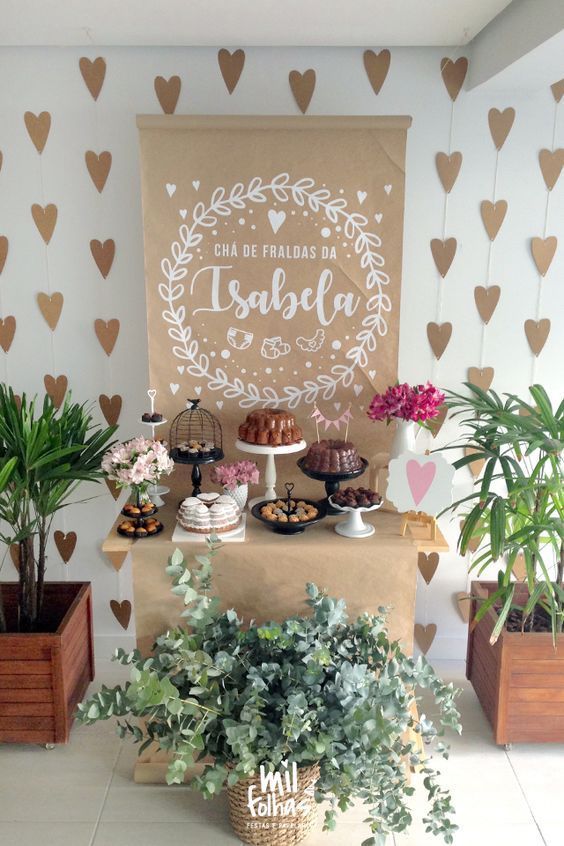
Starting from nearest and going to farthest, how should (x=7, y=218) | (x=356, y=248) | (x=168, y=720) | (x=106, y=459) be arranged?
(x=168, y=720), (x=106, y=459), (x=356, y=248), (x=7, y=218)

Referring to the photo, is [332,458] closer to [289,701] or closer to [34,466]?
[289,701]

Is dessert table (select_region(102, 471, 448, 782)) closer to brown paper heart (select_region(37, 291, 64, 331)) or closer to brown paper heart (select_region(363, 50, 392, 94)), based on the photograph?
brown paper heart (select_region(37, 291, 64, 331))

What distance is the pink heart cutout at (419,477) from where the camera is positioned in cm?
238

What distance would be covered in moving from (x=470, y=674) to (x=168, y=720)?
1378 mm

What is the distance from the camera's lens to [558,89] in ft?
9.50

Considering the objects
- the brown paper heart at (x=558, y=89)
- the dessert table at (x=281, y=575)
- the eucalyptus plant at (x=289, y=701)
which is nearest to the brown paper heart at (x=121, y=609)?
the dessert table at (x=281, y=575)

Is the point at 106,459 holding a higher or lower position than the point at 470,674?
higher

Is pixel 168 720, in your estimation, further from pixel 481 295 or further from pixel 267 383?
pixel 481 295

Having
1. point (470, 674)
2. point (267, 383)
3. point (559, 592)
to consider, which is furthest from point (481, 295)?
point (470, 674)

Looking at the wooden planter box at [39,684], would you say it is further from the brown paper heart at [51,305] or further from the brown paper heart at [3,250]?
the brown paper heart at [3,250]

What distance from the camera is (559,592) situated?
257 cm

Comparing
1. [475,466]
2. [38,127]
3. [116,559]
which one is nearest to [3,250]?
[38,127]

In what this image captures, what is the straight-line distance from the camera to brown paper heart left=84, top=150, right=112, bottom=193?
2912mm

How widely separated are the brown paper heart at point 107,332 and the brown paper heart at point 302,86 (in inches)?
42.7
